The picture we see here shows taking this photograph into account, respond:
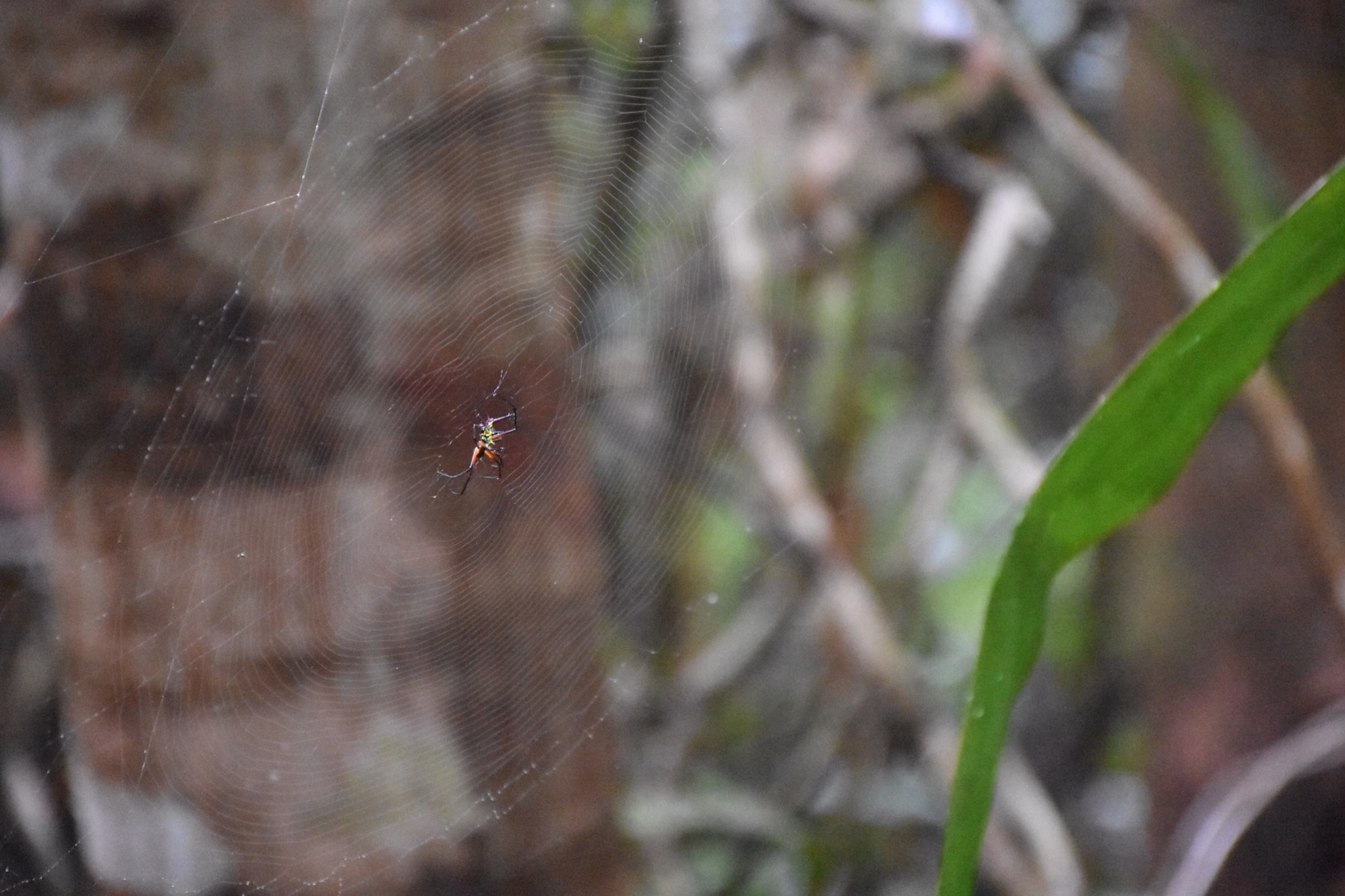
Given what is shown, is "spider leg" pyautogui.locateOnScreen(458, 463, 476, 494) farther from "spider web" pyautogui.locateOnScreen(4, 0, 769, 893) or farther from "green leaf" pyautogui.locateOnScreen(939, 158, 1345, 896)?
"green leaf" pyautogui.locateOnScreen(939, 158, 1345, 896)

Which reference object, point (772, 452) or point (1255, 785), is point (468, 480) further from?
point (1255, 785)

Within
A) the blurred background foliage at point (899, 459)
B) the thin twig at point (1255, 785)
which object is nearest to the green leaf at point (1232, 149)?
the blurred background foliage at point (899, 459)

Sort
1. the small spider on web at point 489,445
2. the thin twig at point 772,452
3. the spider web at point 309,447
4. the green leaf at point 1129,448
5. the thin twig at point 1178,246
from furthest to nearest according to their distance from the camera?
the thin twig at point 772,452, the small spider on web at point 489,445, the thin twig at point 1178,246, the spider web at point 309,447, the green leaf at point 1129,448

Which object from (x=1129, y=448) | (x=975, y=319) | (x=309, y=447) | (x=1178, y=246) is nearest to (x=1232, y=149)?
(x=1178, y=246)

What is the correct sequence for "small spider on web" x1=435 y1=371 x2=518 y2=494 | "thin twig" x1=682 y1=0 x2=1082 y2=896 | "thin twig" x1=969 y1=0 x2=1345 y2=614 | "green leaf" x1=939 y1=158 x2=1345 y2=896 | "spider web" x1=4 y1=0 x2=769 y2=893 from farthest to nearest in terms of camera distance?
"thin twig" x1=682 y1=0 x2=1082 y2=896 → "small spider on web" x1=435 y1=371 x2=518 y2=494 → "thin twig" x1=969 y1=0 x2=1345 y2=614 → "spider web" x1=4 y1=0 x2=769 y2=893 → "green leaf" x1=939 y1=158 x2=1345 y2=896

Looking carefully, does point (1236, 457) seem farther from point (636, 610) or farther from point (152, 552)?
point (152, 552)

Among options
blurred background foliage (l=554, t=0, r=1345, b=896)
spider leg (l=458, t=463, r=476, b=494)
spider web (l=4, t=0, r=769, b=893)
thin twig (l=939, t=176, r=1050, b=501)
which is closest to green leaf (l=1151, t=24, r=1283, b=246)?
blurred background foliage (l=554, t=0, r=1345, b=896)

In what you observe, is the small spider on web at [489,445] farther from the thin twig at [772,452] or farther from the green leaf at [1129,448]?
the green leaf at [1129,448]
